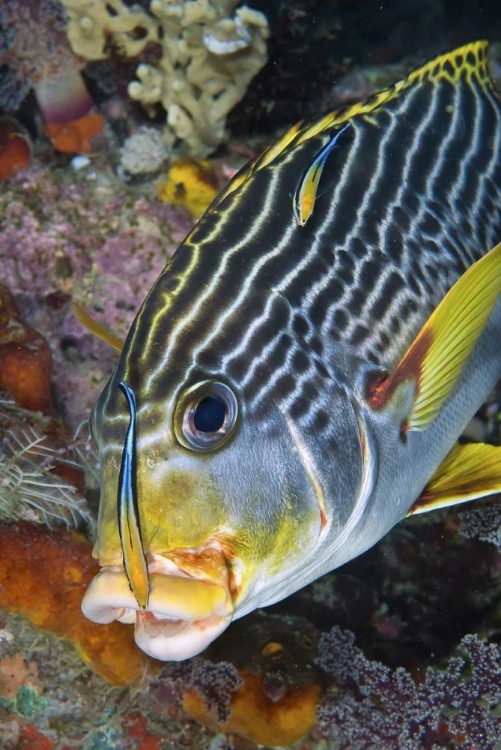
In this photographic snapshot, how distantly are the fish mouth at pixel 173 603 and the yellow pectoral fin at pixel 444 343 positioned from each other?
84cm

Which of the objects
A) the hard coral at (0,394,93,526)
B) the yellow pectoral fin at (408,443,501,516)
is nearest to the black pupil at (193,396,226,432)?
the yellow pectoral fin at (408,443,501,516)

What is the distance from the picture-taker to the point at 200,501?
1780mm

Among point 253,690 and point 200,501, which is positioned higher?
point 200,501

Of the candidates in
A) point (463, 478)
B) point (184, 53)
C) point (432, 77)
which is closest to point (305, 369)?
point (463, 478)

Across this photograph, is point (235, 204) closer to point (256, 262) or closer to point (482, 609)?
point (256, 262)

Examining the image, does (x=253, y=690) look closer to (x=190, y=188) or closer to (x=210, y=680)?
(x=210, y=680)

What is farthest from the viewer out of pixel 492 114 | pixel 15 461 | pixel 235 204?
pixel 15 461

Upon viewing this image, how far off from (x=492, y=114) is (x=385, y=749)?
3032mm

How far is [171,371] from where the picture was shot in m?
1.86

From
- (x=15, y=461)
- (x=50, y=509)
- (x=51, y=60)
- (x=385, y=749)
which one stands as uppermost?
(x=51, y=60)

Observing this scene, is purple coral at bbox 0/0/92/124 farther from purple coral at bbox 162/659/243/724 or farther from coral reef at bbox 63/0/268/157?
purple coral at bbox 162/659/243/724

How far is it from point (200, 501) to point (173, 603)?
265 millimetres

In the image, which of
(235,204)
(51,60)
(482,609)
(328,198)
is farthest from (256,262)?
(51,60)

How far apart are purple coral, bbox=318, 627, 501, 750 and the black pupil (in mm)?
2019
